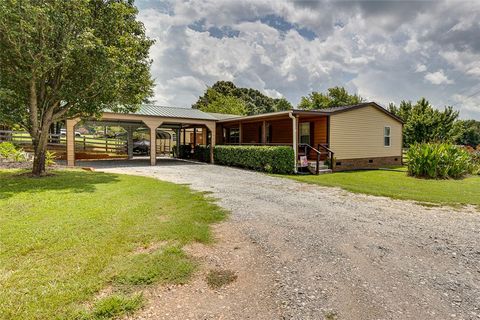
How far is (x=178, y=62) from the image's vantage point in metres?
27.4

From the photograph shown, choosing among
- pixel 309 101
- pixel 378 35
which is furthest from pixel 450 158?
pixel 309 101

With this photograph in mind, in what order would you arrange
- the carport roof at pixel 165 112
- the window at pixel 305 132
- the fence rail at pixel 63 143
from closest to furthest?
1. the window at pixel 305 132
2. the carport roof at pixel 165 112
3. the fence rail at pixel 63 143

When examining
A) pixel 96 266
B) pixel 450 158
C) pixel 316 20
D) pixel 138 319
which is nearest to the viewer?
pixel 138 319

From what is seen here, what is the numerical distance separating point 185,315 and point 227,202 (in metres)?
4.40

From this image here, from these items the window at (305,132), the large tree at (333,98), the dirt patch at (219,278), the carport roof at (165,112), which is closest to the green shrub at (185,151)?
the carport roof at (165,112)

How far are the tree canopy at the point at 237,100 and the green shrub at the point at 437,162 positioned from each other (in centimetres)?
2771

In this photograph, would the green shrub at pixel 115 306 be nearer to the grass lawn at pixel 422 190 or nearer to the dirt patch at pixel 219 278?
the dirt patch at pixel 219 278

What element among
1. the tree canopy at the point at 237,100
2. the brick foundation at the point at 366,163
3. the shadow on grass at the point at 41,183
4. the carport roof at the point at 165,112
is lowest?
the shadow on grass at the point at 41,183

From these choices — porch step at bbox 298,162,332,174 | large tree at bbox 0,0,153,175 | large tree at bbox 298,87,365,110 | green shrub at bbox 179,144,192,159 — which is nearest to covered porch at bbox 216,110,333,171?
porch step at bbox 298,162,332,174

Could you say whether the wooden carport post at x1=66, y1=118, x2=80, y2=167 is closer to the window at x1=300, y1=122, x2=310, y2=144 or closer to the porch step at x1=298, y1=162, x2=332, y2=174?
the porch step at x1=298, y1=162, x2=332, y2=174

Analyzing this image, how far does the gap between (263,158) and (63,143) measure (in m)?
14.4

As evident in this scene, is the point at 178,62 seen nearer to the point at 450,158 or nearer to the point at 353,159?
the point at 353,159

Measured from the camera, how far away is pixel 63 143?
1969 centimetres

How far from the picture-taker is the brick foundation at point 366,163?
15.4 m
